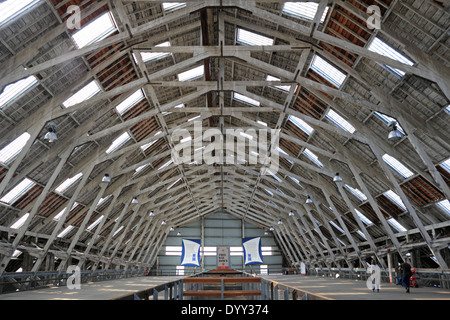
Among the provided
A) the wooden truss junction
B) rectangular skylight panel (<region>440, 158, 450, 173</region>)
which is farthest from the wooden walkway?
rectangular skylight panel (<region>440, 158, 450, 173</region>)

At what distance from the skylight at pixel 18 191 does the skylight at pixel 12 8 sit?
7954mm

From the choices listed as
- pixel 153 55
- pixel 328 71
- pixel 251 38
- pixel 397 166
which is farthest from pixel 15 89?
pixel 397 166

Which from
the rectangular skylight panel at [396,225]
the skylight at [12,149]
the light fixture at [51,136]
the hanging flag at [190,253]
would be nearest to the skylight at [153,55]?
the light fixture at [51,136]

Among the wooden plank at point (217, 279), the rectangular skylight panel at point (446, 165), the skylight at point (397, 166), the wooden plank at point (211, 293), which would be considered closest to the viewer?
the rectangular skylight panel at point (446, 165)

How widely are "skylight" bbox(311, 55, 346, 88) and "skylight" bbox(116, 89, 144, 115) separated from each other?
759cm

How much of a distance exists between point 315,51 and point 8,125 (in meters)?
10.8

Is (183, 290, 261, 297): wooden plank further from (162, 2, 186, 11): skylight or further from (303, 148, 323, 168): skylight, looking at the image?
(162, 2, 186, 11): skylight

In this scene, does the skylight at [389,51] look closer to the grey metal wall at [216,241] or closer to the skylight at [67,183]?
the skylight at [67,183]

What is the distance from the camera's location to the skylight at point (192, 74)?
15461mm

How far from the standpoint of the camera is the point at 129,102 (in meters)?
15.4

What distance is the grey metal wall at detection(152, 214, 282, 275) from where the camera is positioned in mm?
41062

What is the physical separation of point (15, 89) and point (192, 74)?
737cm

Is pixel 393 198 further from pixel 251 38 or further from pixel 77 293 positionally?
pixel 77 293
